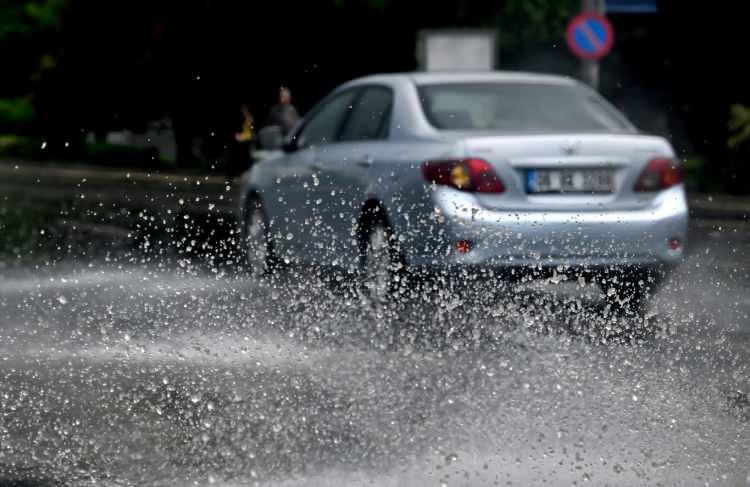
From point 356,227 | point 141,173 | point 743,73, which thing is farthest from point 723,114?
point 356,227

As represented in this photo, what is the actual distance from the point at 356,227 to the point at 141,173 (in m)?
31.3

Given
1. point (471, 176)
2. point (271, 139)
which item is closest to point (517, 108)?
point (471, 176)

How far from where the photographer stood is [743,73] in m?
28.8

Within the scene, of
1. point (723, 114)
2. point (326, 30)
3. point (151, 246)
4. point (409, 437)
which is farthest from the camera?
point (326, 30)

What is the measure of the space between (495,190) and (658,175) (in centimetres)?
96

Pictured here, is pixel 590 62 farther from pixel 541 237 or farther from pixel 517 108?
pixel 541 237

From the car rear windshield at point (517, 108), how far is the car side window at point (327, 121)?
0.90 m

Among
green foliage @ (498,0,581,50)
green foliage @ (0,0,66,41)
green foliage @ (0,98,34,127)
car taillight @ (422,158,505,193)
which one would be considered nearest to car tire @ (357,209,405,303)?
car taillight @ (422,158,505,193)

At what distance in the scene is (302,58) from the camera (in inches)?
1528

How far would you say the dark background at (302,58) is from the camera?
2927cm

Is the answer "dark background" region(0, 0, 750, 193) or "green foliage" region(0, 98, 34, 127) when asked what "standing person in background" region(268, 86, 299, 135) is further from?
"green foliage" region(0, 98, 34, 127)

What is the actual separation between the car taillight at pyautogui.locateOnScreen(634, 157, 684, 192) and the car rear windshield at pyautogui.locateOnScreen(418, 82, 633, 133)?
39 centimetres

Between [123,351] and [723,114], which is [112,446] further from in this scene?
[723,114]

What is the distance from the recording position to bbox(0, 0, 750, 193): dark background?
29.3 metres
